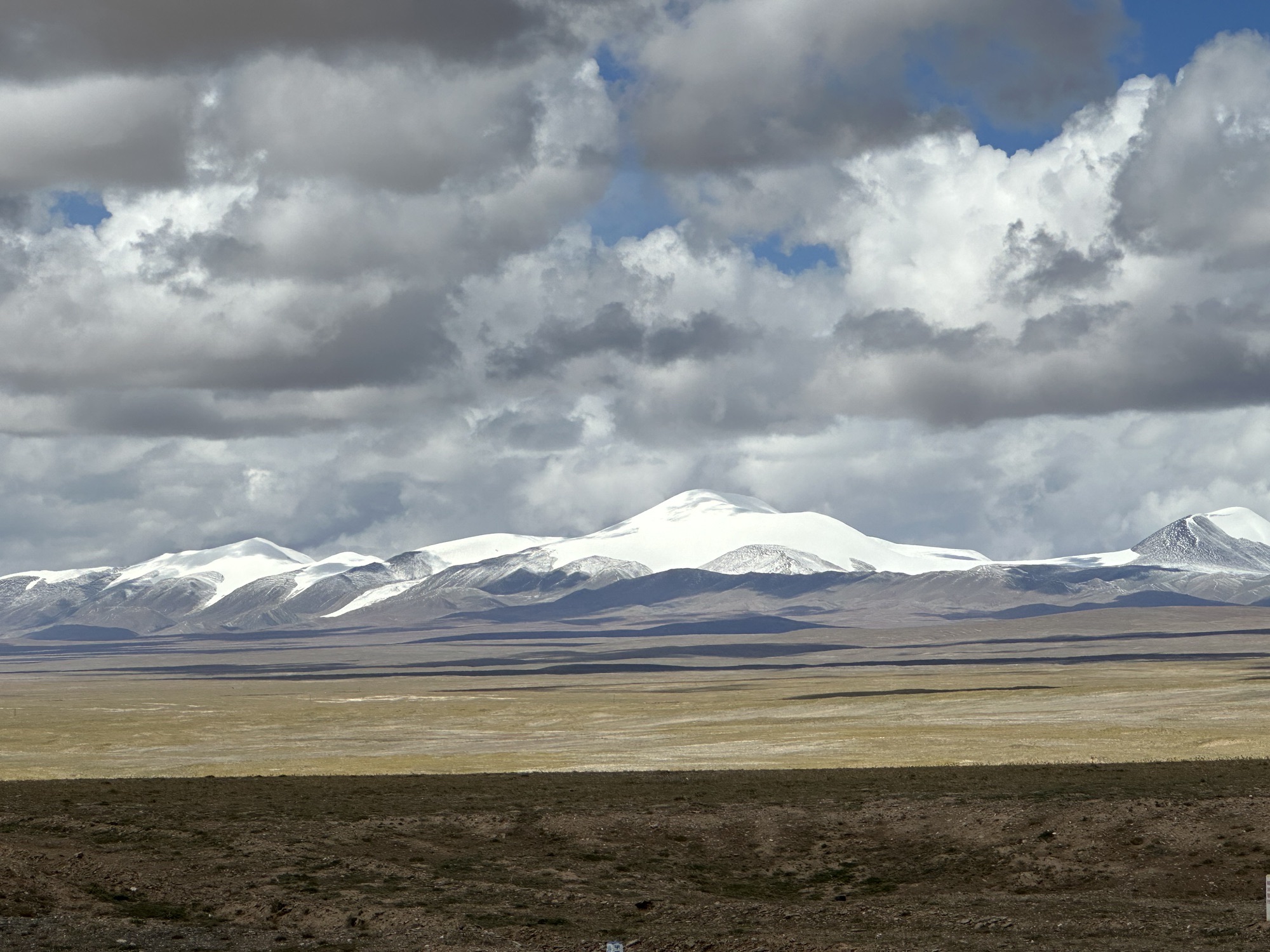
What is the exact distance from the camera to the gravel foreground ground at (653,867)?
101 feet

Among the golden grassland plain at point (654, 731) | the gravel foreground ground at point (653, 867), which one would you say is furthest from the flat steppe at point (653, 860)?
the golden grassland plain at point (654, 731)

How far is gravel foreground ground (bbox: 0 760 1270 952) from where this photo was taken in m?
30.7

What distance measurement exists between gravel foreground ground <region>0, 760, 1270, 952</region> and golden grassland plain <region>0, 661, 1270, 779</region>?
95.3 ft

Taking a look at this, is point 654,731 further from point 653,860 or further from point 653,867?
point 653,867

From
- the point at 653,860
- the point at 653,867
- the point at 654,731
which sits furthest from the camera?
the point at 654,731

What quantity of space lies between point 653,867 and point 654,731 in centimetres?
8252

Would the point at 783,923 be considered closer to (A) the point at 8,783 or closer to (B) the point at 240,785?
(B) the point at 240,785

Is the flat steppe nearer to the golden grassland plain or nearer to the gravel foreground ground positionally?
the gravel foreground ground

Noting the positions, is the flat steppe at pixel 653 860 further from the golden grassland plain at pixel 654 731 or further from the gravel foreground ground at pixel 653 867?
the golden grassland plain at pixel 654 731

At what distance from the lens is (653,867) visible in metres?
39.0

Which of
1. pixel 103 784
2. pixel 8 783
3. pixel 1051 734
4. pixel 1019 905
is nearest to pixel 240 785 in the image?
pixel 103 784

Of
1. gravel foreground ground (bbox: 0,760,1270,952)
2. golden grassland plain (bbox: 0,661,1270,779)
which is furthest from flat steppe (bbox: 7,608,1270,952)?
golden grassland plain (bbox: 0,661,1270,779)

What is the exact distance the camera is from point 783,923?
103 ft

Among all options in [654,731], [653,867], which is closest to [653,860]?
[653,867]
